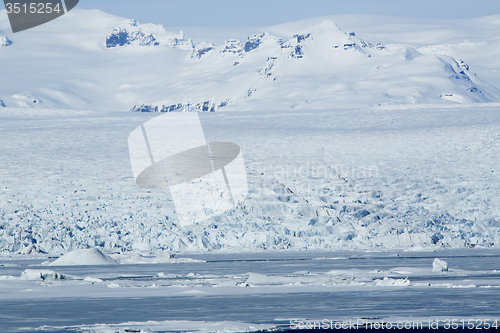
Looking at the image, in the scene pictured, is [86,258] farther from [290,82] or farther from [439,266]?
[290,82]

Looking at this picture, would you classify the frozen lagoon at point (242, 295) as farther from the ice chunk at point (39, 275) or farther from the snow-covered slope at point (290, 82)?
the snow-covered slope at point (290, 82)

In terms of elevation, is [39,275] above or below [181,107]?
above

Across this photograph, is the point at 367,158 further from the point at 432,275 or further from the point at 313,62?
the point at 313,62

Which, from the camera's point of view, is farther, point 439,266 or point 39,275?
point 439,266

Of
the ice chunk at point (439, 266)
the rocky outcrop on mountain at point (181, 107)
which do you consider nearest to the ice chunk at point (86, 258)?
the ice chunk at point (439, 266)

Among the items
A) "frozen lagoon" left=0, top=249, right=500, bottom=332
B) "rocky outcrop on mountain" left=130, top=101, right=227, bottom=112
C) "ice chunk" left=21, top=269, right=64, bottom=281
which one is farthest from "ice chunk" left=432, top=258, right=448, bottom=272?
"rocky outcrop on mountain" left=130, top=101, right=227, bottom=112

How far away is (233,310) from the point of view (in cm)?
802

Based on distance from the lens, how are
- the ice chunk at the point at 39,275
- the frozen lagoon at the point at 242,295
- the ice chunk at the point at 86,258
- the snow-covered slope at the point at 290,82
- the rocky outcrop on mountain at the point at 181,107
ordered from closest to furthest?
the frozen lagoon at the point at 242,295
the ice chunk at the point at 39,275
the ice chunk at the point at 86,258
the snow-covered slope at the point at 290,82
the rocky outcrop on mountain at the point at 181,107

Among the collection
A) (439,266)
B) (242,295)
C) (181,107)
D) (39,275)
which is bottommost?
(181,107)

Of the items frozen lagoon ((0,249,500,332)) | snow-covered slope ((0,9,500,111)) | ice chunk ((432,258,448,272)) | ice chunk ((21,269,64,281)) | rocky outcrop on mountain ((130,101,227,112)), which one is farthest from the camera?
rocky outcrop on mountain ((130,101,227,112))

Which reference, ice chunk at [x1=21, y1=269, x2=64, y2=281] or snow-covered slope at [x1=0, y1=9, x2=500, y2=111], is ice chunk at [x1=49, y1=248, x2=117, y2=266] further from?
snow-covered slope at [x1=0, y1=9, x2=500, y2=111]

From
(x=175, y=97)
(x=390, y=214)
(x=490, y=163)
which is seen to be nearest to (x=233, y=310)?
(x=390, y=214)

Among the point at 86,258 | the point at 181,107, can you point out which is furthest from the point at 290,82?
the point at 86,258

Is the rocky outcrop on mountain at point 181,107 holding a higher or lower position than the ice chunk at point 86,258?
lower
